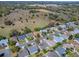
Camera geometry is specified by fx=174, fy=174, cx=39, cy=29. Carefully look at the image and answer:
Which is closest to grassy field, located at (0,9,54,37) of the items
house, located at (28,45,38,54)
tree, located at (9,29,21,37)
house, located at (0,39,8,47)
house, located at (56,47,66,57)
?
tree, located at (9,29,21,37)

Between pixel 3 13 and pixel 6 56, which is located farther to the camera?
pixel 3 13

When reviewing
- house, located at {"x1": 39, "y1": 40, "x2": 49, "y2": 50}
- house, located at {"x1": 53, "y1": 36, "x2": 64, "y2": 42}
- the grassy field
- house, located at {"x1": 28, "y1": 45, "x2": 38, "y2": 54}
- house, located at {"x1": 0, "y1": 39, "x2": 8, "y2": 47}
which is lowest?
house, located at {"x1": 28, "y1": 45, "x2": 38, "y2": 54}

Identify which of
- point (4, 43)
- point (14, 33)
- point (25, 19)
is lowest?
point (4, 43)

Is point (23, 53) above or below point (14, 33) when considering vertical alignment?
below

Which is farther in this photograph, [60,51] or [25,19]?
[25,19]

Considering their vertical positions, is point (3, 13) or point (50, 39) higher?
point (3, 13)

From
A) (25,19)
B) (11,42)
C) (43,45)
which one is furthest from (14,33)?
(43,45)

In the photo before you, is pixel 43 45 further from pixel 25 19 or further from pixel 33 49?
pixel 25 19

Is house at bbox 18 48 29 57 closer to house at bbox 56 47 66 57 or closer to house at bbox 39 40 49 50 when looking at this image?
house at bbox 39 40 49 50

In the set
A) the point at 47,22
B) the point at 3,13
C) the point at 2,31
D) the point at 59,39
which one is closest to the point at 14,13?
the point at 3,13

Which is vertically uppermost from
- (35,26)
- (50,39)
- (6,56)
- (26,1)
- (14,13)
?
(26,1)

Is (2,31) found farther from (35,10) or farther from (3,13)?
(35,10)
